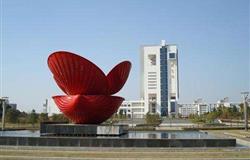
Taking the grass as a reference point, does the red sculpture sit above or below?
above

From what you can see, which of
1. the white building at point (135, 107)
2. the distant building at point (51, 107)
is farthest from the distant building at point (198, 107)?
the distant building at point (51, 107)

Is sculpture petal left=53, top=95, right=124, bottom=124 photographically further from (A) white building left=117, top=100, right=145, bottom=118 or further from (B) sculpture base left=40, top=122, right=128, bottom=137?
(A) white building left=117, top=100, right=145, bottom=118

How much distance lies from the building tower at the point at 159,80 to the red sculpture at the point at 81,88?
95.0 metres

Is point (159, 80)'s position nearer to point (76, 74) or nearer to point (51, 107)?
point (51, 107)

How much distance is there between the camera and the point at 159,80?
116062 mm

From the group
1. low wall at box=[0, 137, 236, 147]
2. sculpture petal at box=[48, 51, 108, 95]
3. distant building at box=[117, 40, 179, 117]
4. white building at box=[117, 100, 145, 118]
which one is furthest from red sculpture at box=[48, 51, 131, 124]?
white building at box=[117, 100, 145, 118]

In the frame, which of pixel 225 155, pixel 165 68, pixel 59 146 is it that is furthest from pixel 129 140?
pixel 165 68

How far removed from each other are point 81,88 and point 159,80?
97.9m

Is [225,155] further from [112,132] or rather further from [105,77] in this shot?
[105,77]

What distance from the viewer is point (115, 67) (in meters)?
20.2

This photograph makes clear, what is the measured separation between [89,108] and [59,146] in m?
3.58

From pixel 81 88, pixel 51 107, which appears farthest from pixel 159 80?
pixel 81 88

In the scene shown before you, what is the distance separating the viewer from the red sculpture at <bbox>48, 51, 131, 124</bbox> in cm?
1877

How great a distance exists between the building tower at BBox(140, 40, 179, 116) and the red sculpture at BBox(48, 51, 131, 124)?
312ft
